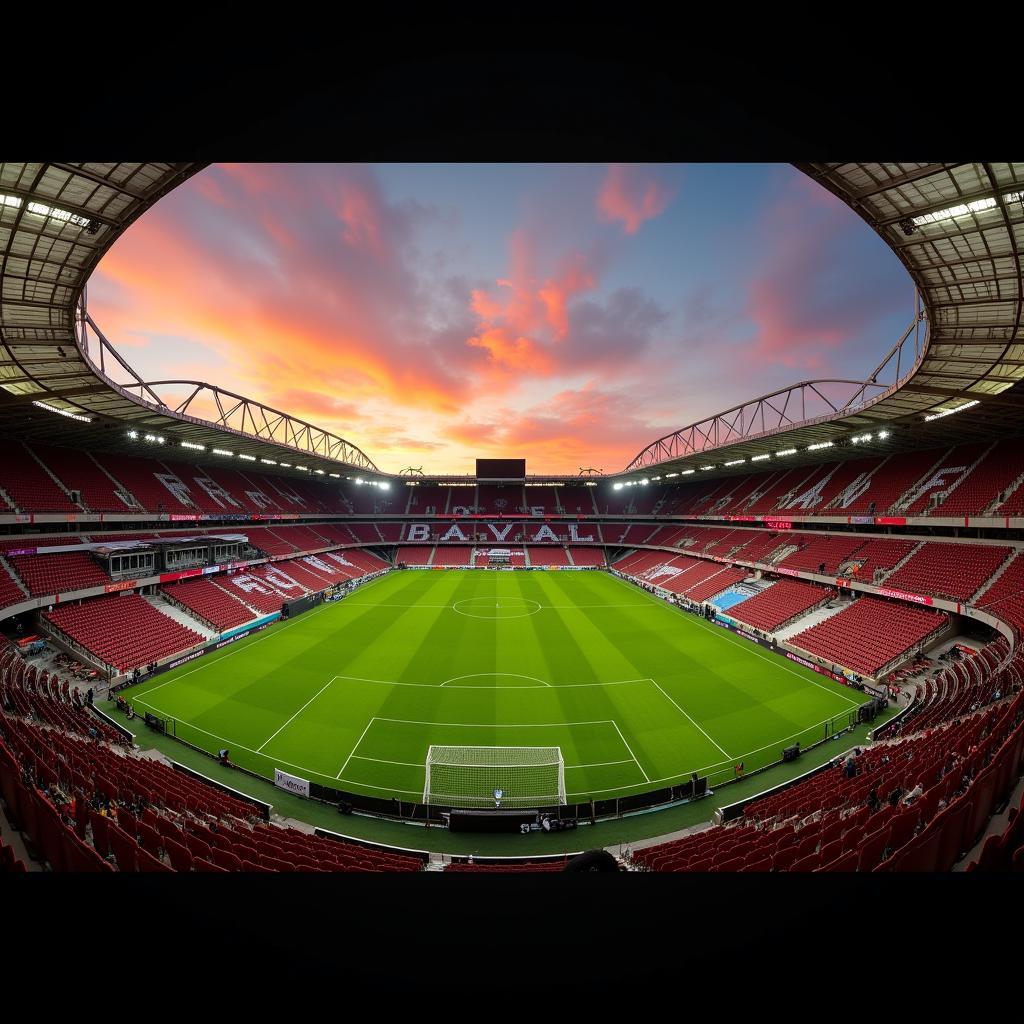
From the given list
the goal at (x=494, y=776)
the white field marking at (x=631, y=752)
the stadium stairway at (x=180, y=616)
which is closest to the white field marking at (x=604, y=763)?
the white field marking at (x=631, y=752)

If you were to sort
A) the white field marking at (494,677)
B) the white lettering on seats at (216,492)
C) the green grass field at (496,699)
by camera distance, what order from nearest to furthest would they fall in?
the green grass field at (496,699) → the white field marking at (494,677) → the white lettering on seats at (216,492)

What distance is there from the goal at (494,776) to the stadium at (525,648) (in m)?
0.10

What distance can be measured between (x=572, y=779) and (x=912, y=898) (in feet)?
42.1

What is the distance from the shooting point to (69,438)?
2486cm

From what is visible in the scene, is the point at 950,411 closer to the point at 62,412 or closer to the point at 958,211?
the point at 958,211

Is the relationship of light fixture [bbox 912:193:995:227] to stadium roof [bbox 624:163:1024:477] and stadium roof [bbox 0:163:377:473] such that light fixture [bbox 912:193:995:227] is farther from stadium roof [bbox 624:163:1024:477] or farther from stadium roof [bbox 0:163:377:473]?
stadium roof [bbox 0:163:377:473]

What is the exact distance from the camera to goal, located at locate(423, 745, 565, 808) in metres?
12.3

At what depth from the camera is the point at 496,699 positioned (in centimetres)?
1855

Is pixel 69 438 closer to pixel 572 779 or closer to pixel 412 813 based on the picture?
pixel 412 813

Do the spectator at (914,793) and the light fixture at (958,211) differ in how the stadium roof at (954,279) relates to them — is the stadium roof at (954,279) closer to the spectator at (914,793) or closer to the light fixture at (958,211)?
the light fixture at (958,211)

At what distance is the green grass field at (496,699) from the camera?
1409cm

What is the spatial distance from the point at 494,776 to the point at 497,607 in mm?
Result: 20528

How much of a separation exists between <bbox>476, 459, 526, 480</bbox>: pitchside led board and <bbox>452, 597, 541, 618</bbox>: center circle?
30047mm

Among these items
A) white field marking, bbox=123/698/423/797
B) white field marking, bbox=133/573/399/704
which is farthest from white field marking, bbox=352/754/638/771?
white field marking, bbox=133/573/399/704
